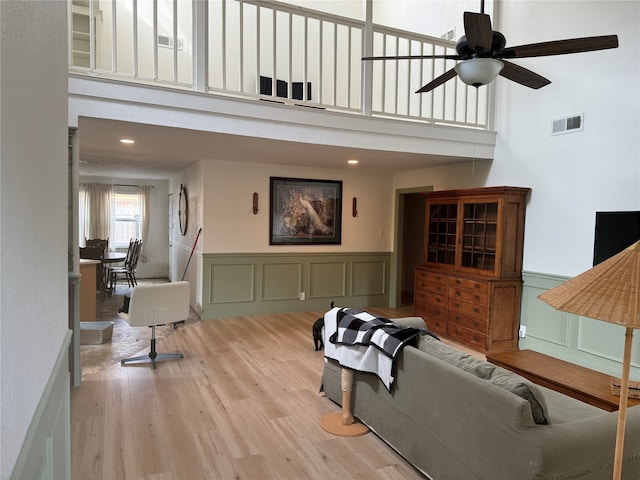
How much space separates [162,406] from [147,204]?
723 centimetres

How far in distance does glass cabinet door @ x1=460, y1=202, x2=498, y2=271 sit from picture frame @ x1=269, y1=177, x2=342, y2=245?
7.27 feet

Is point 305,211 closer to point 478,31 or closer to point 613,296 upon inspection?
point 478,31

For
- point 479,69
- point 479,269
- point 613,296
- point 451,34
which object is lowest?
point 479,269

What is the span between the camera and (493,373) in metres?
2.17

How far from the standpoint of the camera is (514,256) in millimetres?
4840

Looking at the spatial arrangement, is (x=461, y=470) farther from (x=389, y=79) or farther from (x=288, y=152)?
(x=389, y=79)

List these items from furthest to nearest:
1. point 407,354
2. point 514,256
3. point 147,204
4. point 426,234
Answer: point 147,204, point 426,234, point 514,256, point 407,354

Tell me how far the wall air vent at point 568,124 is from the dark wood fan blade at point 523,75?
149 centimetres

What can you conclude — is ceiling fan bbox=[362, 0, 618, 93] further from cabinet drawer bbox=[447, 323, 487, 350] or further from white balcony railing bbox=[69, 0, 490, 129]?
cabinet drawer bbox=[447, 323, 487, 350]

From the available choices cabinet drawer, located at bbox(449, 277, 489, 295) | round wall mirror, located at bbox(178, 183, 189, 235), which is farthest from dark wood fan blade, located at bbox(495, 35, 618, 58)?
round wall mirror, located at bbox(178, 183, 189, 235)

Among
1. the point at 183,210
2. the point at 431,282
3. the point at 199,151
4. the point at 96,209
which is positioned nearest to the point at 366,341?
the point at 431,282

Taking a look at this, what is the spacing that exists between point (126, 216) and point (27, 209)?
31.2ft

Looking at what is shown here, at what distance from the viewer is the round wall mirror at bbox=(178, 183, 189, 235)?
7.15 meters

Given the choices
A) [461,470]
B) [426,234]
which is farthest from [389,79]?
[461,470]
